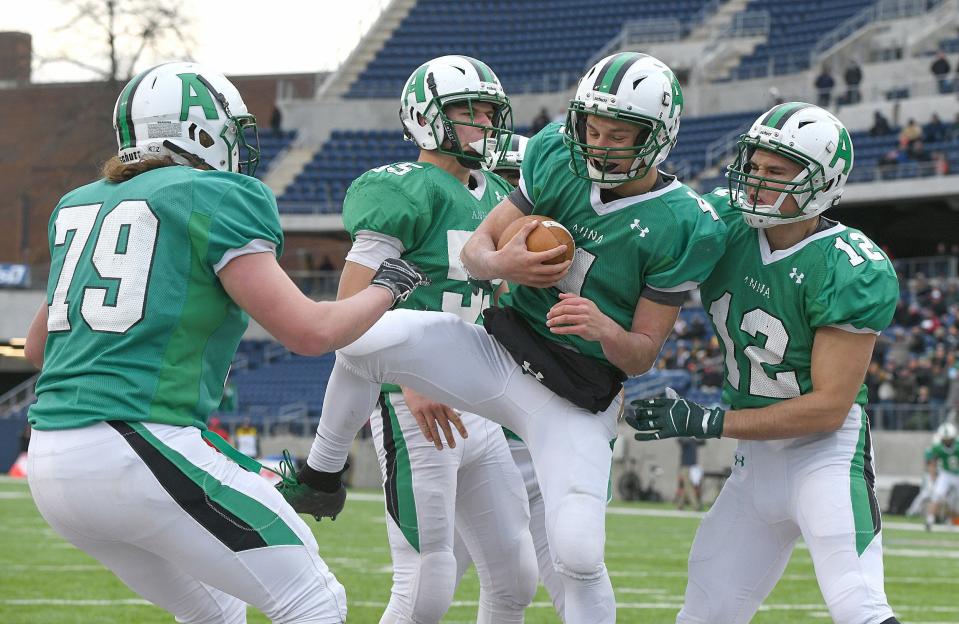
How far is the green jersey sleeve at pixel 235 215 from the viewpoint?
340 cm

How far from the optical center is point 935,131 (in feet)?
73.6

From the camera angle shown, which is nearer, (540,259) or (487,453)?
(540,259)

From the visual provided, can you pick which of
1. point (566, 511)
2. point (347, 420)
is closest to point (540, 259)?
point (566, 511)

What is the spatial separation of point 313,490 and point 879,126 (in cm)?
1959

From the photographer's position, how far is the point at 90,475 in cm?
334

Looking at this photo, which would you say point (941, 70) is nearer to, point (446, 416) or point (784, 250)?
point (784, 250)

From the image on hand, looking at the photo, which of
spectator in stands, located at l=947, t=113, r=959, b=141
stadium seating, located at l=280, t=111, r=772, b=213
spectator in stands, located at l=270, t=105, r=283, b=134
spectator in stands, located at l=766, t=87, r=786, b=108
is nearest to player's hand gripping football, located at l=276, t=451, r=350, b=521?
spectator in stands, located at l=766, t=87, r=786, b=108

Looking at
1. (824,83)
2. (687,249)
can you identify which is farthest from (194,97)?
(824,83)

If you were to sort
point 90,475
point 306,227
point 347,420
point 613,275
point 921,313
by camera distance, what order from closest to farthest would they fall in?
1. point 90,475
2. point 613,275
3. point 347,420
4. point 921,313
5. point 306,227

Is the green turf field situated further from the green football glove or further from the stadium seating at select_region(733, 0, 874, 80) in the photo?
the stadium seating at select_region(733, 0, 874, 80)

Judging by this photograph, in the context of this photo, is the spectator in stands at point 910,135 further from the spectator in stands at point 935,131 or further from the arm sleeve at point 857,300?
the arm sleeve at point 857,300

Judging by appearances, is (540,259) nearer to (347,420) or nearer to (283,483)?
(347,420)

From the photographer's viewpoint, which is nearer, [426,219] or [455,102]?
[426,219]

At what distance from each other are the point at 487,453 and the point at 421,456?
0.84ft
